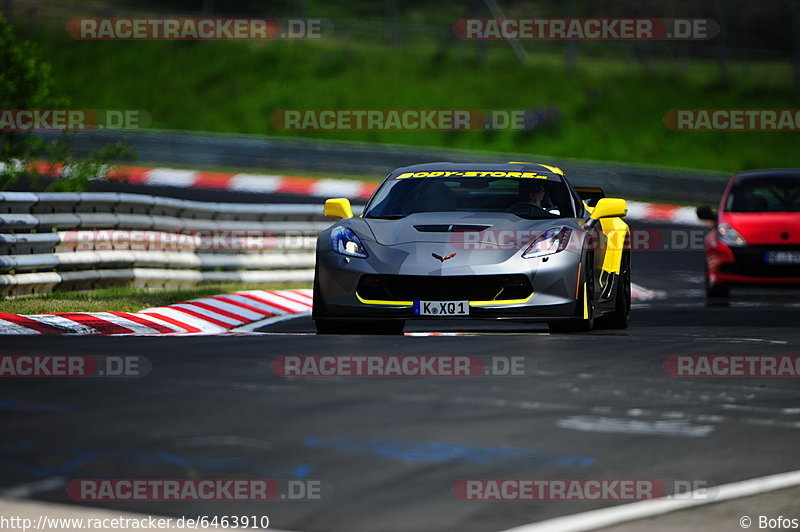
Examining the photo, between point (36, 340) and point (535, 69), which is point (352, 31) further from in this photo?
point (36, 340)

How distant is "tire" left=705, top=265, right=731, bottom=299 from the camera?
1741 cm

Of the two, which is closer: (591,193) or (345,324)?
(345,324)

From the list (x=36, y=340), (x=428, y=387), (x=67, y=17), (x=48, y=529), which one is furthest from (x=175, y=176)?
(x=48, y=529)

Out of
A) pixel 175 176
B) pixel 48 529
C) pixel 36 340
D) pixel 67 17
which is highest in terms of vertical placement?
pixel 67 17

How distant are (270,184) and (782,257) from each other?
644 inches

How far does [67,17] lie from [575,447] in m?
44.4

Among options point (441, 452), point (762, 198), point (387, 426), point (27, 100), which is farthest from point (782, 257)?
point (441, 452)

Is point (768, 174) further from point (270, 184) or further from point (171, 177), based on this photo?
point (171, 177)

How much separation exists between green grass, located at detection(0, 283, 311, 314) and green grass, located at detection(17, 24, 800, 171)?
25576mm

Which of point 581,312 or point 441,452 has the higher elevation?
point 581,312

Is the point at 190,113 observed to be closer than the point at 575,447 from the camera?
No

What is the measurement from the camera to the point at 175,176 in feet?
105

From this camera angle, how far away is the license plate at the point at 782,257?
16812mm

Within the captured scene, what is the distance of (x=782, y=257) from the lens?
16875mm
